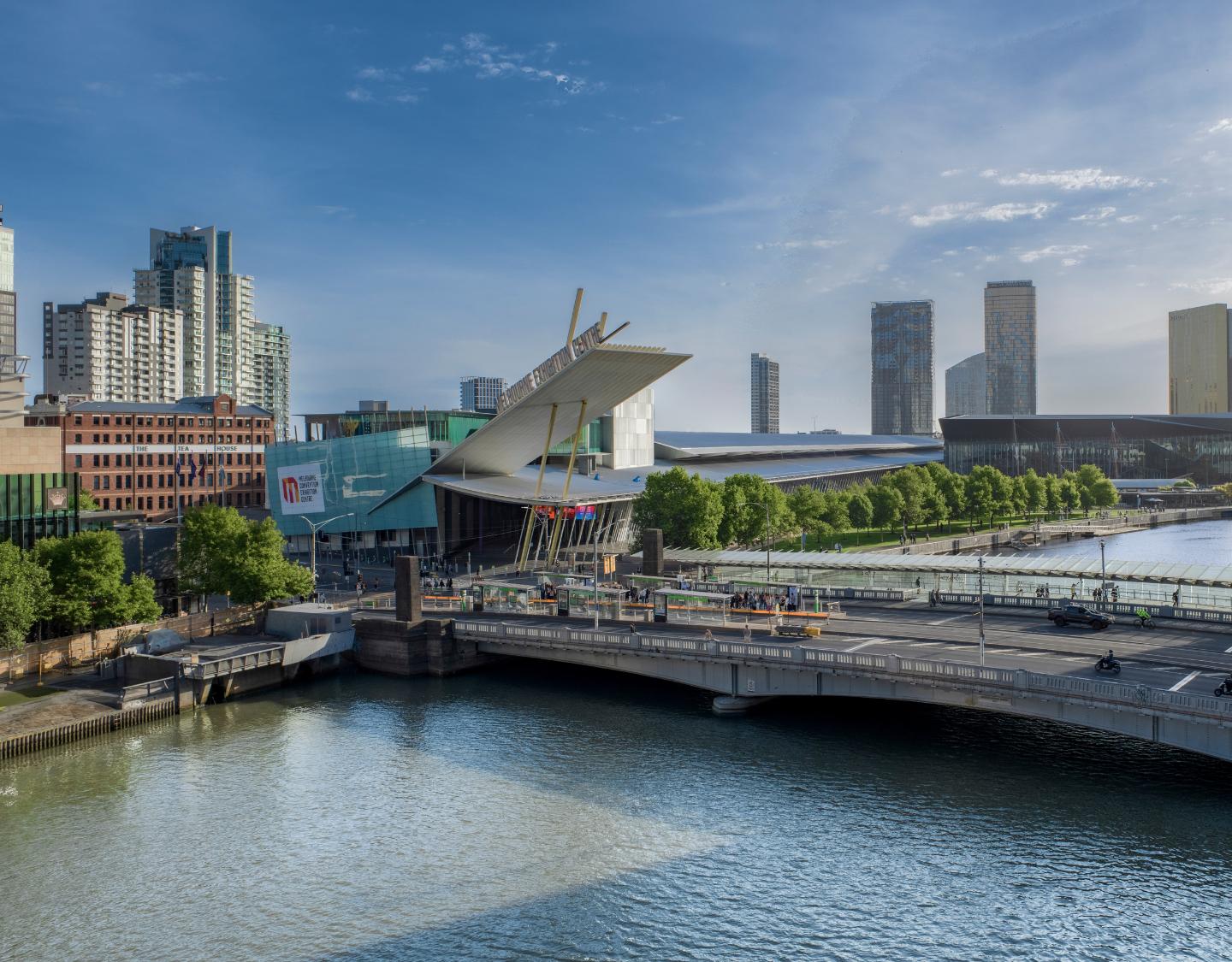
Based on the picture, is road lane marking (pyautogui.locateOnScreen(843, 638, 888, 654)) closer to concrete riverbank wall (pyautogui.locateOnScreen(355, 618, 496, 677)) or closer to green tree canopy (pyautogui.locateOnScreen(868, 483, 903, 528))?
concrete riverbank wall (pyautogui.locateOnScreen(355, 618, 496, 677))

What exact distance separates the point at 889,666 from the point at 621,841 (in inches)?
646

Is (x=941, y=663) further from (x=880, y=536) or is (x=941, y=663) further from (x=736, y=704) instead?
(x=880, y=536)

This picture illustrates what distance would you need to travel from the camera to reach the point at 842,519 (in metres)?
131

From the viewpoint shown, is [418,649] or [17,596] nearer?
[17,596]

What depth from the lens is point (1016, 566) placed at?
72062 millimetres

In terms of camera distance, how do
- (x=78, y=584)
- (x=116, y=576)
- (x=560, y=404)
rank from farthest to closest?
(x=560, y=404) < (x=116, y=576) < (x=78, y=584)

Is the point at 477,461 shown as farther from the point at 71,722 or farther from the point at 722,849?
the point at 722,849

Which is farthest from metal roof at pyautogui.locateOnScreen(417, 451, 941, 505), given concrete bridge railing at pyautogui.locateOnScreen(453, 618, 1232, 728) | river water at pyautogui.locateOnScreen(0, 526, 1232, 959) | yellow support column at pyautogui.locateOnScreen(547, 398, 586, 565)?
river water at pyautogui.locateOnScreen(0, 526, 1232, 959)

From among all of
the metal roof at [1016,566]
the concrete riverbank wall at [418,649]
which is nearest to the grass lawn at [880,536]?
the metal roof at [1016,566]

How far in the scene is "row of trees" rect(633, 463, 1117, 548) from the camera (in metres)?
106

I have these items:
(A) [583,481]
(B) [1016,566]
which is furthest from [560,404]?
(B) [1016,566]

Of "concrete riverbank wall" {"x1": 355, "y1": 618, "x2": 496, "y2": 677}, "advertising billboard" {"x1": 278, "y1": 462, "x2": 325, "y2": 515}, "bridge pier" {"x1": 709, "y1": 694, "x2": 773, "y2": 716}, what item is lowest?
"bridge pier" {"x1": 709, "y1": 694, "x2": 773, "y2": 716}

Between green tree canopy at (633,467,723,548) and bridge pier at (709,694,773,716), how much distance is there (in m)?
52.2

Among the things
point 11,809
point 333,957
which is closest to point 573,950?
point 333,957
